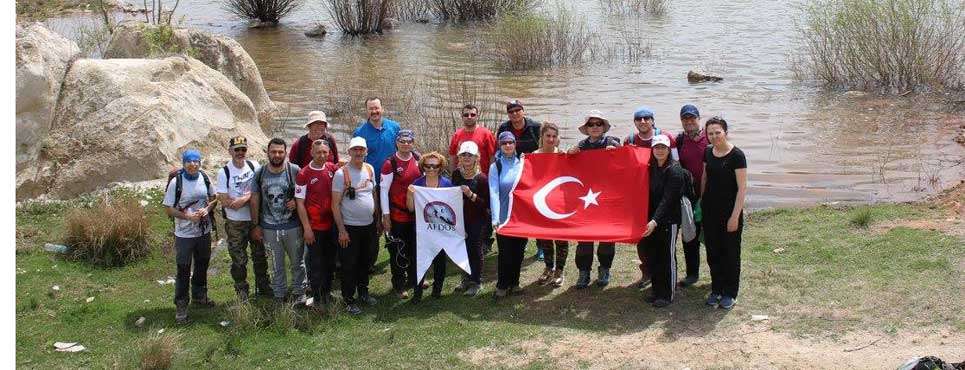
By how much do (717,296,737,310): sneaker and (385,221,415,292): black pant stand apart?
3.01 metres

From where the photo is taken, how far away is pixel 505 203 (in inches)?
363

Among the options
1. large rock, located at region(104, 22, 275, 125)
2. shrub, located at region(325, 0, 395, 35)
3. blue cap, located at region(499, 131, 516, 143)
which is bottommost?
A: blue cap, located at region(499, 131, 516, 143)

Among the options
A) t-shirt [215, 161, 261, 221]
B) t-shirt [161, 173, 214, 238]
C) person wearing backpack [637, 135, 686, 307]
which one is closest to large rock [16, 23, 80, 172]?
t-shirt [161, 173, 214, 238]

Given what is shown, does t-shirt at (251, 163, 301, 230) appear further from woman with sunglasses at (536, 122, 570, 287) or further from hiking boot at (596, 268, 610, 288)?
hiking boot at (596, 268, 610, 288)

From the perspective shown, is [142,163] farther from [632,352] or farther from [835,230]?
[835,230]

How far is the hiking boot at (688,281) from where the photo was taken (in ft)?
30.0

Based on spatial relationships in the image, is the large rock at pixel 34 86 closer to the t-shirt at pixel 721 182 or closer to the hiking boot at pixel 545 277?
the hiking boot at pixel 545 277

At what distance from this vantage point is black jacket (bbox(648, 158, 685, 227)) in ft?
27.5

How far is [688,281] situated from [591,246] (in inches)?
39.9

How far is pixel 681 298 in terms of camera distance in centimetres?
882

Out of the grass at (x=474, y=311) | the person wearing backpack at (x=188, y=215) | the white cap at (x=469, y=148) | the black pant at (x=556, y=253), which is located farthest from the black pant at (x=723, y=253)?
the person wearing backpack at (x=188, y=215)

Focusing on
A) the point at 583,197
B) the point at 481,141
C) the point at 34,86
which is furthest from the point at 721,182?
the point at 34,86

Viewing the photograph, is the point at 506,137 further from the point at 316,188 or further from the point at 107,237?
the point at 107,237

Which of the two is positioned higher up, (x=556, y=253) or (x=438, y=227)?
(x=438, y=227)
